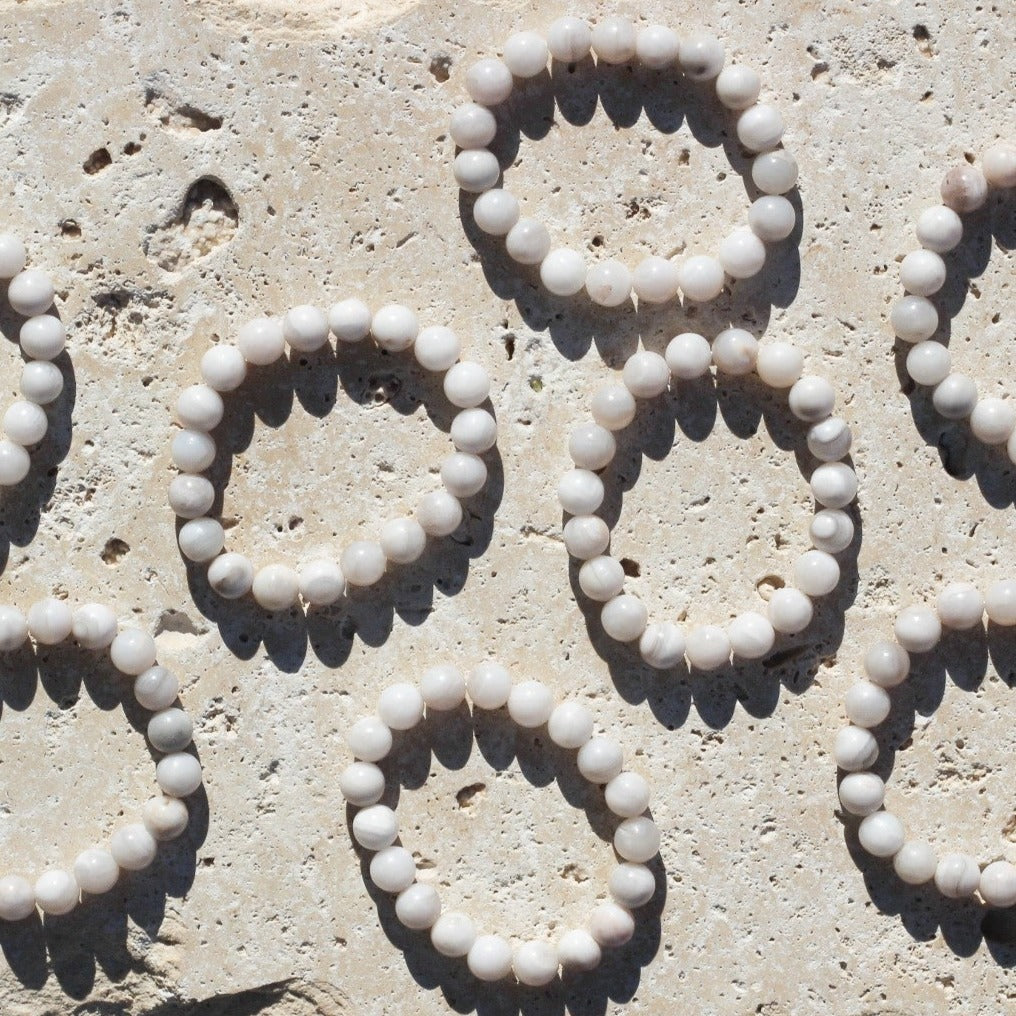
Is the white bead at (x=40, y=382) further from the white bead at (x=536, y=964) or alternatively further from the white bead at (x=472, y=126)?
the white bead at (x=536, y=964)

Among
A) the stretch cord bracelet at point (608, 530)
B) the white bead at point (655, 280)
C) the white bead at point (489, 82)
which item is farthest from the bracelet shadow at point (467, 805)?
the white bead at point (489, 82)

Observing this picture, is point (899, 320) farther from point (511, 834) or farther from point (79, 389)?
point (79, 389)

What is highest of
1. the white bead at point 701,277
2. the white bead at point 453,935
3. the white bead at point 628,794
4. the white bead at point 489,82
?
the white bead at point 489,82

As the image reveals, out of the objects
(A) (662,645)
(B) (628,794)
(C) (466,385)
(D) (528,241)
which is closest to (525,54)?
(D) (528,241)

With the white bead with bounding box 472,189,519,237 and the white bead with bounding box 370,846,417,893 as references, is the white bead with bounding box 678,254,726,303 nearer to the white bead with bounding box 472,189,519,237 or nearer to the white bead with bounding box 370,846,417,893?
the white bead with bounding box 472,189,519,237

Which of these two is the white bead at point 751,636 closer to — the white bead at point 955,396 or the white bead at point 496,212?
the white bead at point 955,396

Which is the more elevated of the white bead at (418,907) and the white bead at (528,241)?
the white bead at (528,241)
